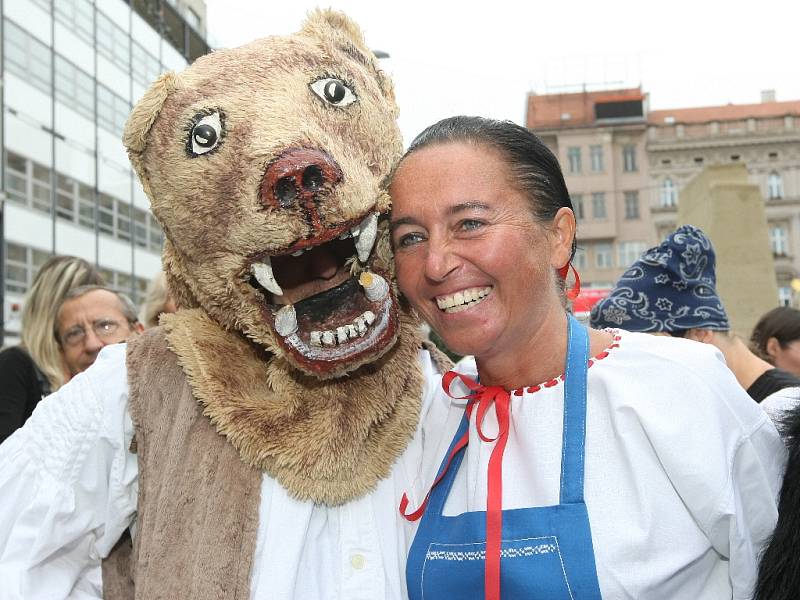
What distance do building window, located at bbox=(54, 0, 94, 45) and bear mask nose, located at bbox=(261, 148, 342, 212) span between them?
18400 mm

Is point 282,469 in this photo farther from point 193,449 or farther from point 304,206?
point 304,206

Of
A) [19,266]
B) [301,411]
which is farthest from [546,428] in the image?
[19,266]

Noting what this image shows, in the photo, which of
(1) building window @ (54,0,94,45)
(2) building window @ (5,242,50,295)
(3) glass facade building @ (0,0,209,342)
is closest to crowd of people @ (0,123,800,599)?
(3) glass facade building @ (0,0,209,342)

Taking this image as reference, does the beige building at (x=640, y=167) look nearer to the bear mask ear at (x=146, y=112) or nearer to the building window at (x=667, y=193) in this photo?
the building window at (x=667, y=193)

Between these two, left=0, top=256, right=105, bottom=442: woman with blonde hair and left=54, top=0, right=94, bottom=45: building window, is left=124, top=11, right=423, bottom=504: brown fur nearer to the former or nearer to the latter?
left=0, top=256, right=105, bottom=442: woman with blonde hair

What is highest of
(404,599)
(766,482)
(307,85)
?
(307,85)

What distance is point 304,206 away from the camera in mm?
1702

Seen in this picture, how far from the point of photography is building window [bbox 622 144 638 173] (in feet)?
140

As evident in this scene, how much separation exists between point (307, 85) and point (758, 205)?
964 cm

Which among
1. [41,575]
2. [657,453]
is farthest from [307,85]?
[41,575]

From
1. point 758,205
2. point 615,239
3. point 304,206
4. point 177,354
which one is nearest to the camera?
point 304,206

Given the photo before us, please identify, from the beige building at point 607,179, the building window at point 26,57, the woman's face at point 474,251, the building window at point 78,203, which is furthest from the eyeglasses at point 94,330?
the beige building at point 607,179

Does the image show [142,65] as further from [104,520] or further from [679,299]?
[104,520]

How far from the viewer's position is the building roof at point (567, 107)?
42.8 meters
